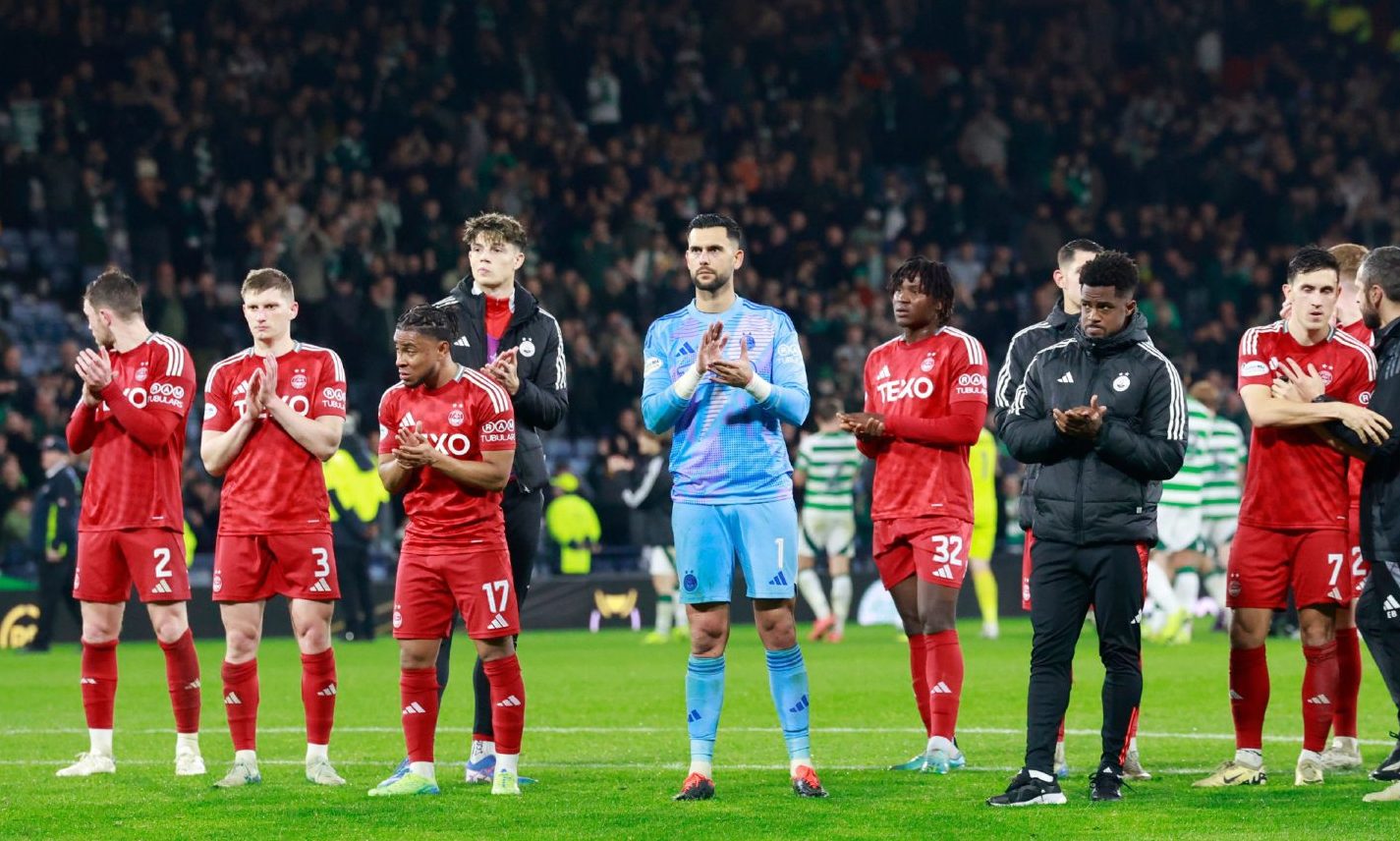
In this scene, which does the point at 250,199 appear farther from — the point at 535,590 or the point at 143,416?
the point at 143,416

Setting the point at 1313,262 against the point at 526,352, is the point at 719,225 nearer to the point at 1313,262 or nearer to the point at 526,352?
the point at 526,352

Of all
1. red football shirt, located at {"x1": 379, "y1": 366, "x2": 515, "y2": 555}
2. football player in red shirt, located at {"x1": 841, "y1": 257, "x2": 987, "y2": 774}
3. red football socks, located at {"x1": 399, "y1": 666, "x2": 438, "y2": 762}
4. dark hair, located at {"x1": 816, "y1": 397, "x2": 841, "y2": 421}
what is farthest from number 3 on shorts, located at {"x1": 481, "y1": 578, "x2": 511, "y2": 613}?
dark hair, located at {"x1": 816, "y1": 397, "x2": 841, "y2": 421}

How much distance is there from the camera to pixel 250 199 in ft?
81.0

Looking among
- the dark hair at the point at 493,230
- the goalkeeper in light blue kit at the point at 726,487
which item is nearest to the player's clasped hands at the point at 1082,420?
the goalkeeper in light blue kit at the point at 726,487

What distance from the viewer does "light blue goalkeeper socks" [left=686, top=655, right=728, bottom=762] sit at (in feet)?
28.0

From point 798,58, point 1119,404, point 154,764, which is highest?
point 798,58

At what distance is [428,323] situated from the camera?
871 centimetres

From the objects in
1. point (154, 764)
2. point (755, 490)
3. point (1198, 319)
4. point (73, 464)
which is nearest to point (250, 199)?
point (73, 464)

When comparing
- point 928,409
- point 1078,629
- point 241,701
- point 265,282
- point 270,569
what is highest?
point 265,282

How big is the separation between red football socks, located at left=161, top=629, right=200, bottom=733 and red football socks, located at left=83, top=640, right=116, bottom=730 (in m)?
0.37

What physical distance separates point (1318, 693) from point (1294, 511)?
88 centimetres

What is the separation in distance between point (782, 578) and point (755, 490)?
1.32 feet

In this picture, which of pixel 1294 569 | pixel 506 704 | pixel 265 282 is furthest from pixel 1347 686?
pixel 265 282

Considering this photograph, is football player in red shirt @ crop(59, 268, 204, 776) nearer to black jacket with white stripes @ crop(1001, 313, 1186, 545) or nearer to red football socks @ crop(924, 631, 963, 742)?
red football socks @ crop(924, 631, 963, 742)
